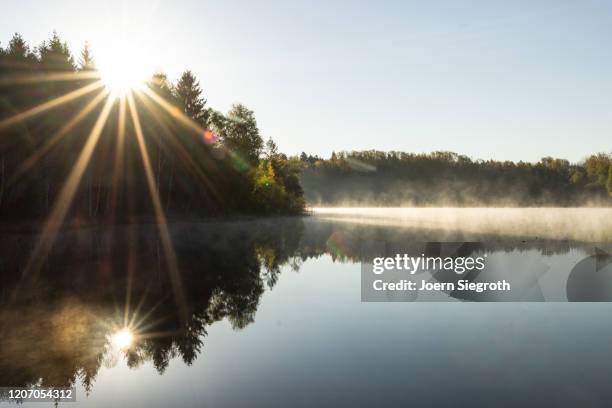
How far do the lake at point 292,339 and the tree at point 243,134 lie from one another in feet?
173

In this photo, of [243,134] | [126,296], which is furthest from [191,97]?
[126,296]

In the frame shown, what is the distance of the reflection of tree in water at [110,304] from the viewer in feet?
29.1

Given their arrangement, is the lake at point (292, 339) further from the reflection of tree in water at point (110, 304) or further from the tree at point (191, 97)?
the tree at point (191, 97)

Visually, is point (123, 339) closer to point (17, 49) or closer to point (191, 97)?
point (17, 49)

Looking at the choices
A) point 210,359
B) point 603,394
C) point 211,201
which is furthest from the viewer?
point 211,201

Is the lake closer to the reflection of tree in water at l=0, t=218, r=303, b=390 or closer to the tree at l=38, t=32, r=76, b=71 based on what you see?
the reflection of tree in water at l=0, t=218, r=303, b=390

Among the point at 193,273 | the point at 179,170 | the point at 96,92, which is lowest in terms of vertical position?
the point at 193,273

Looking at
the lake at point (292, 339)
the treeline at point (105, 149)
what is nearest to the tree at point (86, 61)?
the treeline at point (105, 149)

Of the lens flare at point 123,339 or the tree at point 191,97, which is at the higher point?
the tree at point 191,97

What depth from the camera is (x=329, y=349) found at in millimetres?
9438

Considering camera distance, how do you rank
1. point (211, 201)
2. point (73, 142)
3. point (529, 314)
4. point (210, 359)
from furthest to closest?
1. point (211, 201)
2. point (73, 142)
3. point (529, 314)
4. point (210, 359)

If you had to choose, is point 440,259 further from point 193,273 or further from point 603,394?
point 603,394

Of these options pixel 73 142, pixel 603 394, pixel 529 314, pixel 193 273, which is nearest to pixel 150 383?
pixel 603 394

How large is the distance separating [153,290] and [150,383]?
336 inches
